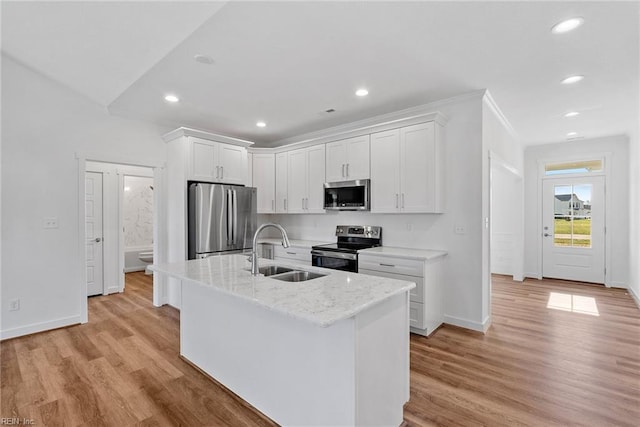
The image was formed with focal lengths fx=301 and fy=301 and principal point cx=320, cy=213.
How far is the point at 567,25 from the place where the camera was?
2.15 metres

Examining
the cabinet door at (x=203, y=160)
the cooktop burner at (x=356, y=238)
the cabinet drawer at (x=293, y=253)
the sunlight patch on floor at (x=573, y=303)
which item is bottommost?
the sunlight patch on floor at (x=573, y=303)

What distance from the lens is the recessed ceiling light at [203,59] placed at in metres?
2.64

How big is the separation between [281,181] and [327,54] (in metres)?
2.87

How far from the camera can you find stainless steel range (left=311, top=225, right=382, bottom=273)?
3891mm

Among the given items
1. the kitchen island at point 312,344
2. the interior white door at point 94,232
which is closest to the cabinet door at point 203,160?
the kitchen island at point 312,344

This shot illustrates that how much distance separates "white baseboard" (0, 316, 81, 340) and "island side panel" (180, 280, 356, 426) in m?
2.08

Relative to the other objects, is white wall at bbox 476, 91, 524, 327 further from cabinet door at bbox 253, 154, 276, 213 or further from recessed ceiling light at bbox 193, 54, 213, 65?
cabinet door at bbox 253, 154, 276, 213

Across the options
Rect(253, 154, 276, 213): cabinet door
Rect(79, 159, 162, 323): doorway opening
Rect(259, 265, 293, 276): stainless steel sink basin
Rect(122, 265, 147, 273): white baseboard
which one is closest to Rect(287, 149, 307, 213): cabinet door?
Rect(253, 154, 276, 213): cabinet door

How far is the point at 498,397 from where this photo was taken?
2.23 meters

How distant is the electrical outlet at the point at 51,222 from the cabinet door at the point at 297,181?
308 centimetres

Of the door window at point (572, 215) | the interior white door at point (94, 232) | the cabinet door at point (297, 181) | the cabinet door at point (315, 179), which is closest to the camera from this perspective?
the cabinet door at point (315, 179)

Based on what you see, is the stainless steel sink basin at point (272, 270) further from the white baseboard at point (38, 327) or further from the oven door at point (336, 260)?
the white baseboard at point (38, 327)

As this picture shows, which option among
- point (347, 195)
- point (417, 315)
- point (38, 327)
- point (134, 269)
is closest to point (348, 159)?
point (347, 195)

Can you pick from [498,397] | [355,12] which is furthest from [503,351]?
[355,12]
